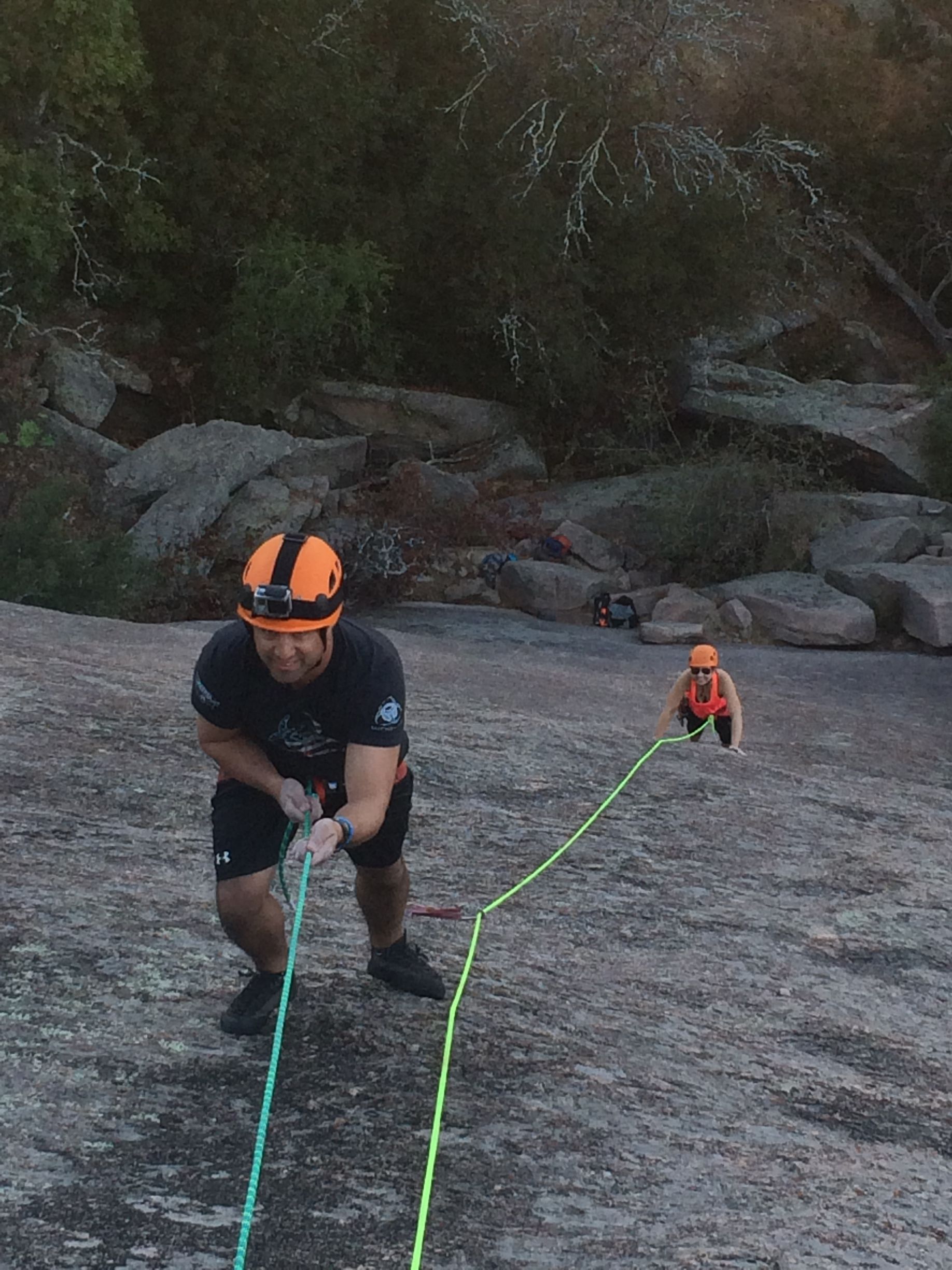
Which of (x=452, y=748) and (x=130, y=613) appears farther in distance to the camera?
(x=130, y=613)

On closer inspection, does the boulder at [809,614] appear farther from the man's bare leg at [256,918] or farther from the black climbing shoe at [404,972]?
the man's bare leg at [256,918]

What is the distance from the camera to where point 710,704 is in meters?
8.16

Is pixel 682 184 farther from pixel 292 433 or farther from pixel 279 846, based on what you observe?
pixel 279 846

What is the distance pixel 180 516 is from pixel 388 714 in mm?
13518

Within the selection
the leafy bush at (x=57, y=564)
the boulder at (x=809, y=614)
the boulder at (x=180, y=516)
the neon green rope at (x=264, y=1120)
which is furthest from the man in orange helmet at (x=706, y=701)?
the boulder at (x=180, y=516)

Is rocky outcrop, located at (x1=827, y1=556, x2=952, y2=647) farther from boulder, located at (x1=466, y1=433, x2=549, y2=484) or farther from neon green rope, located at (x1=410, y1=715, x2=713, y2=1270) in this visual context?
neon green rope, located at (x1=410, y1=715, x2=713, y2=1270)

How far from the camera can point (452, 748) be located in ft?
23.9

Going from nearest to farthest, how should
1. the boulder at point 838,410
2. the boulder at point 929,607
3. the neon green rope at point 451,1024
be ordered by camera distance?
the neon green rope at point 451,1024 < the boulder at point 929,607 < the boulder at point 838,410

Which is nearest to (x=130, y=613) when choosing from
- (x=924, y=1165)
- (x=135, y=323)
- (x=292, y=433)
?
(x=292, y=433)

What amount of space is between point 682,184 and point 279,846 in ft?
66.4

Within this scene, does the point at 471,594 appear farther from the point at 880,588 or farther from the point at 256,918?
the point at 256,918

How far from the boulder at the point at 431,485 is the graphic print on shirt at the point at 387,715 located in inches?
563

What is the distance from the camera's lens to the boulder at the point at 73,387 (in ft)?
59.5

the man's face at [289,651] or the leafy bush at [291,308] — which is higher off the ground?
the leafy bush at [291,308]
